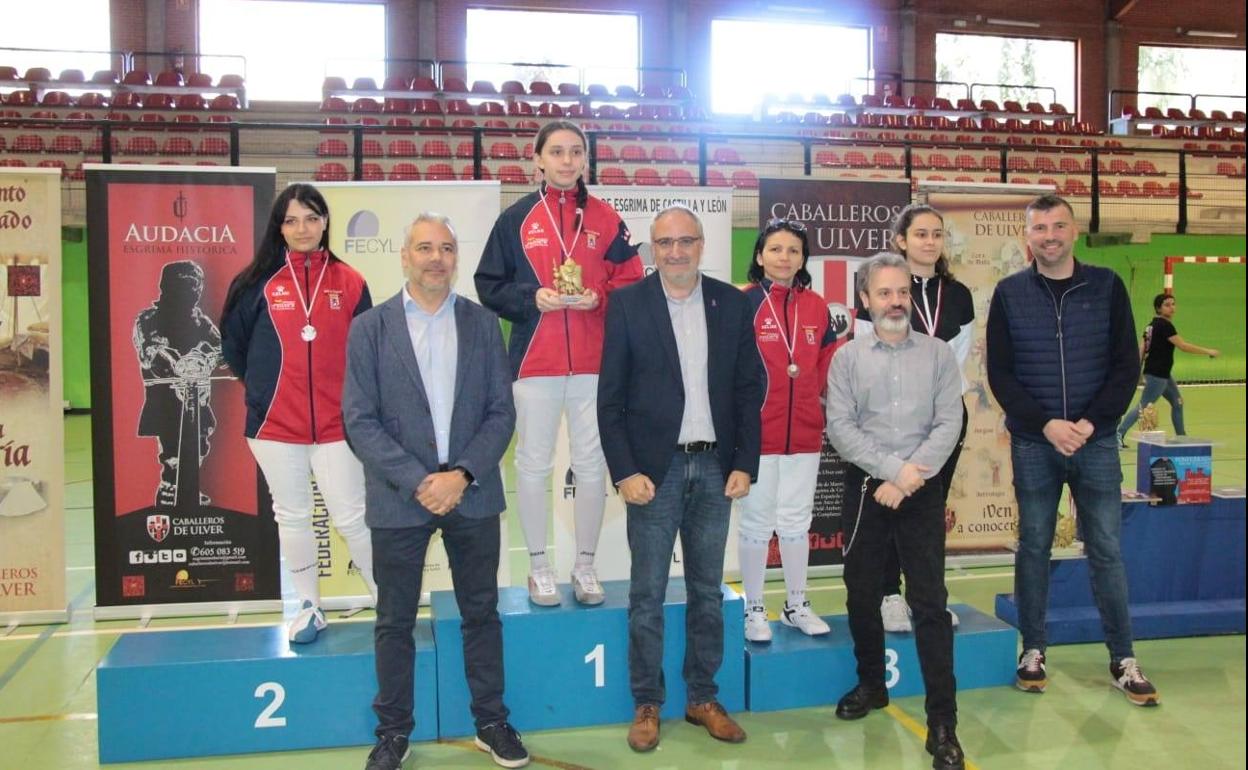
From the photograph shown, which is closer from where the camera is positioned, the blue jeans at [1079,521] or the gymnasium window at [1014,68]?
the blue jeans at [1079,521]

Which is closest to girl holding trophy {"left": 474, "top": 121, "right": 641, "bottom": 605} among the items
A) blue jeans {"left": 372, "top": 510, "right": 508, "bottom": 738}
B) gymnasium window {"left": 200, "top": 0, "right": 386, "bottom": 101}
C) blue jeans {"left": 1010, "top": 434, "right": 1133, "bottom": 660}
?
blue jeans {"left": 372, "top": 510, "right": 508, "bottom": 738}

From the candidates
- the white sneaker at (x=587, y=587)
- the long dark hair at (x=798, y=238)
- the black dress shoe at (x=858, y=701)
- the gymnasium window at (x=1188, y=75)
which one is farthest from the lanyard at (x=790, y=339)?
the gymnasium window at (x=1188, y=75)

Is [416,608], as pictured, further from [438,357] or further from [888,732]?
[888,732]

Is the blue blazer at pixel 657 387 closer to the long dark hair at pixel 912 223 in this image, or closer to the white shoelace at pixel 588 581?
the white shoelace at pixel 588 581

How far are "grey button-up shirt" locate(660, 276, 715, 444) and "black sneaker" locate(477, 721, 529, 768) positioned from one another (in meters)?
1.10

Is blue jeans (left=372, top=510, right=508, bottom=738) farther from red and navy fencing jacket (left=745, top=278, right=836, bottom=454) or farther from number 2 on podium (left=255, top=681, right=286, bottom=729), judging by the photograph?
red and navy fencing jacket (left=745, top=278, right=836, bottom=454)

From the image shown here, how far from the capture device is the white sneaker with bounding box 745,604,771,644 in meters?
3.82

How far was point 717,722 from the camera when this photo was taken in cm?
344

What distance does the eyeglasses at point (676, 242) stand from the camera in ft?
10.7

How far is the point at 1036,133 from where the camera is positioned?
53.9 feet

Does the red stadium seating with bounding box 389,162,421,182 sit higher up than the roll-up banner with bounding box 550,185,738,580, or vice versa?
the red stadium seating with bounding box 389,162,421,182

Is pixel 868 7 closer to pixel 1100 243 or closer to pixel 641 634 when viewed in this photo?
pixel 1100 243

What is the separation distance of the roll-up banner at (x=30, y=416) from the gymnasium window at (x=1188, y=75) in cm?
2028

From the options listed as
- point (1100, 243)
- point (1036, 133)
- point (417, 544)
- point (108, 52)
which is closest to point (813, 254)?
point (417, 544)
